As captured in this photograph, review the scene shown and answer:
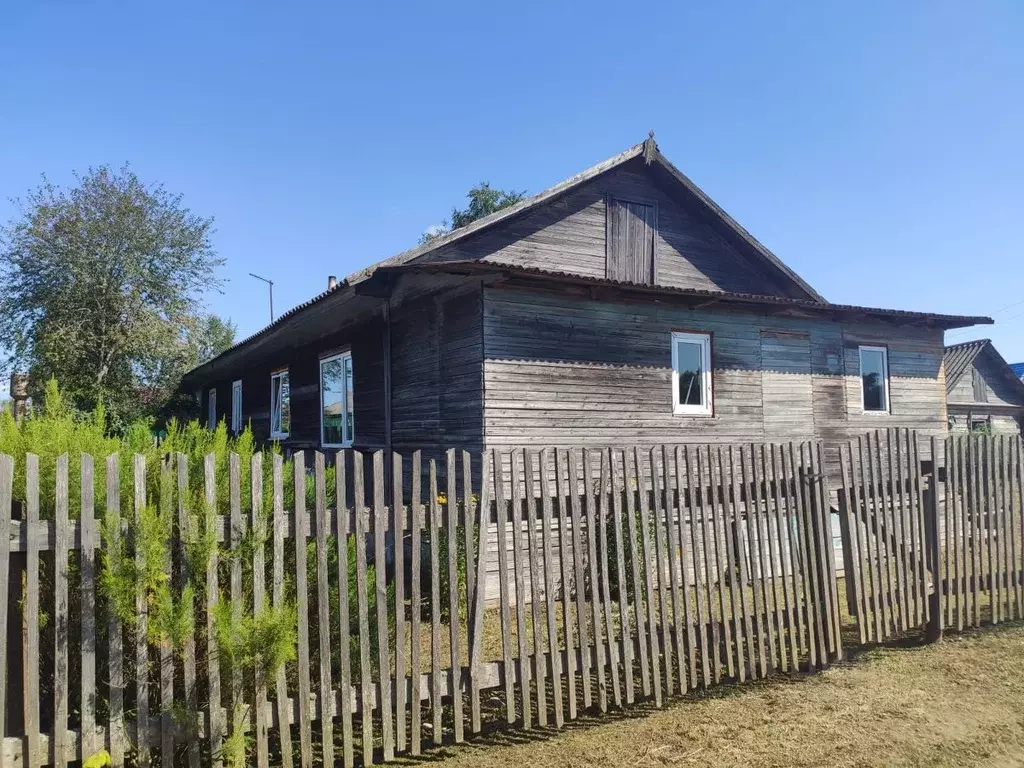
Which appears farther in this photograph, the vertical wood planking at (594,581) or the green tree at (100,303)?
the green tree at (100,303)

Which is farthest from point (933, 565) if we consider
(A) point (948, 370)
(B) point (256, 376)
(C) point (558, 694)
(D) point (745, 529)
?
(A) point (948, 370)

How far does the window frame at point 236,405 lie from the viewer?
20.1m

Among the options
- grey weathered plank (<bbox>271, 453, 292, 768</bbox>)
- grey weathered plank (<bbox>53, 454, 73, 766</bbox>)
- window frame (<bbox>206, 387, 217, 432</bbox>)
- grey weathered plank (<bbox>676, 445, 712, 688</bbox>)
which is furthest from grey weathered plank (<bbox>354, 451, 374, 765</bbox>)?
window frame (<bbox>206, 387, 217, 432</bbox>)

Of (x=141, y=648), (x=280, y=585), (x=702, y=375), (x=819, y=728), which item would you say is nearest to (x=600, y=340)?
(x=702, y=375)

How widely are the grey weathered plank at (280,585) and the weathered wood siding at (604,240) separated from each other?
7.89 m

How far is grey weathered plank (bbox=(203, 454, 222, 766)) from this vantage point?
326 centimetres

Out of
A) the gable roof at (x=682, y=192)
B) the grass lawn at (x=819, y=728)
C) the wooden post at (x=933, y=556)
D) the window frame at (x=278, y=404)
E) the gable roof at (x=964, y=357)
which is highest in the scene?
the gable roof at (x=682, y=192)

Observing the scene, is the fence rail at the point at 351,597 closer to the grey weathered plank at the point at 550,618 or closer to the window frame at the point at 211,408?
the grey weathered plank at the point at 550,618

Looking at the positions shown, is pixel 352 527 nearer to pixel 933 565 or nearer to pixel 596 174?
pixel 933 565

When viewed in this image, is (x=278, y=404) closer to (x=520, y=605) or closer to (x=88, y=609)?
(x=520, y=605)

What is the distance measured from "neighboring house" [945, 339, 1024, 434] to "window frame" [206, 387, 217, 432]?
29.0m

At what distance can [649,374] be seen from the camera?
10.1 metres

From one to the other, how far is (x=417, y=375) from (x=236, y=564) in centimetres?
695

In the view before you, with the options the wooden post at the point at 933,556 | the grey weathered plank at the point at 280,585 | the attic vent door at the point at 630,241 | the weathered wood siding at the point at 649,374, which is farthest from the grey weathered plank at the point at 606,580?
the attic vent door at the point at 630,241
